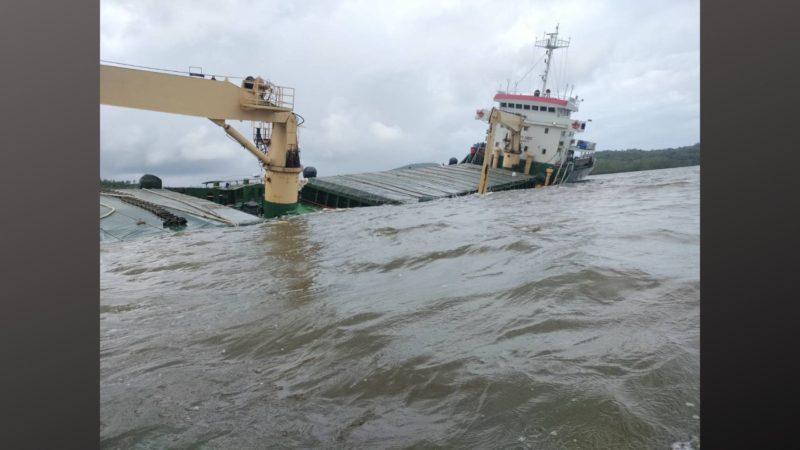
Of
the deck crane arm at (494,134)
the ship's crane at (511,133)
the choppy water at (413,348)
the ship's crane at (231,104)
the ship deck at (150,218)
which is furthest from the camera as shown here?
the ship's crane at (511,133)

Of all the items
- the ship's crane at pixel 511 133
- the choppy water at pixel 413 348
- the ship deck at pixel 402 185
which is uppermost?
the ship's crane at pixel 511 133

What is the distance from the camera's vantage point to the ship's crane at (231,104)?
9.06 meters

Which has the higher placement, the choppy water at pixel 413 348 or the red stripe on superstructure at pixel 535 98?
the red stripe on superstructure at pixel 535 98

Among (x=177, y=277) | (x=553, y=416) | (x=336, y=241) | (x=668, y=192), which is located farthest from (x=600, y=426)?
(x=668, y=192)

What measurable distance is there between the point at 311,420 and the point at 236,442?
1.30ft

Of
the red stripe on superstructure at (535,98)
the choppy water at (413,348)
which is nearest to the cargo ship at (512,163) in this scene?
the red stripe on superstructure at (535,98)

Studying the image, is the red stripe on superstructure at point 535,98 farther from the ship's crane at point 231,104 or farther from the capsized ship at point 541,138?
the ship's crane at point 231,104

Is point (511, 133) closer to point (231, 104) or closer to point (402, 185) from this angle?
point (402, 185)

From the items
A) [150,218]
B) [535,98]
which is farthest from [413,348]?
[535,98]

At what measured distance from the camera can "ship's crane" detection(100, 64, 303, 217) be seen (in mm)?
9062

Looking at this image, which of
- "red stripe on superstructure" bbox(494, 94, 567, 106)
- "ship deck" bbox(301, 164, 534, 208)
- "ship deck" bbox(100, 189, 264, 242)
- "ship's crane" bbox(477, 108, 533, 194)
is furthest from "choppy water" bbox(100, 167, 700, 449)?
"red stripe on superstructure" bbox(494, 94, 567, 106)

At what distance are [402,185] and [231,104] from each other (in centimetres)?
1043

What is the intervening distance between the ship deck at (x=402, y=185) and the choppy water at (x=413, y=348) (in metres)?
10.5
